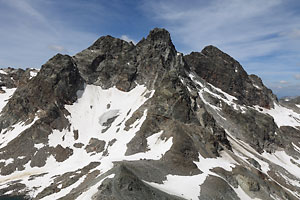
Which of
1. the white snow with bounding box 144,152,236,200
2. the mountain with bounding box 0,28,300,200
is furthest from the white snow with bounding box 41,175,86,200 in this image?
the white snow with bounding box 144,152,236,200

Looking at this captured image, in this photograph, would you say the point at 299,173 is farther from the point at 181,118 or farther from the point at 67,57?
the point at 67,57

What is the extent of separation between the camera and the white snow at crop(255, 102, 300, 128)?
170 m

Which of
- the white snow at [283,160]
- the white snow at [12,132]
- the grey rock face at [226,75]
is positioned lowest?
the white snow at [283,160]

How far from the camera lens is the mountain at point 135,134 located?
52.3m

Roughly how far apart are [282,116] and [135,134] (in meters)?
150

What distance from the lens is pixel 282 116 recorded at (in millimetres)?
182000

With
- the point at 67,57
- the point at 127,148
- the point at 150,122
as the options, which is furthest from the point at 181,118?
the point at 67,57

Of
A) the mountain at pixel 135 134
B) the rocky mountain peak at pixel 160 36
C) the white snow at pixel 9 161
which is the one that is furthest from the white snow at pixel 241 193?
the rocky mountain peak at pixel 160 36

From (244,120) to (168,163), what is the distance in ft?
279

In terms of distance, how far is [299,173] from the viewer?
354 ft

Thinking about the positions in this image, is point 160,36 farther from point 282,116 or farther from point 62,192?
point 282,116

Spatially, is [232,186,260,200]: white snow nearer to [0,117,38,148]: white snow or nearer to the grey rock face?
[0,117,38,148]: white snow

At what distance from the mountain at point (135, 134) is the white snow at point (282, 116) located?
1.74 meters

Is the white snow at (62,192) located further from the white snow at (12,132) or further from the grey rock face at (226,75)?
the grey rock face at (226,75)
